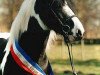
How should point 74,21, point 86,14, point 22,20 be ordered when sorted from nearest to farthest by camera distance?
point 74,21 < point 22,20 < point 86,14

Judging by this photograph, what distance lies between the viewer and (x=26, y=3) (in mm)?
5012

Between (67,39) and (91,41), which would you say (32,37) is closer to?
(67,39)

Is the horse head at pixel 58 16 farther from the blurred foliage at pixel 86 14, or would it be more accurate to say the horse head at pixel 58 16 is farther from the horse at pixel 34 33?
the blurred foliage at pixel 86 14

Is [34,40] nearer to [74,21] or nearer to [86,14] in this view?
[74,21]

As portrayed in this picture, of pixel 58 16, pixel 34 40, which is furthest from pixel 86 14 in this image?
pixel 58 16

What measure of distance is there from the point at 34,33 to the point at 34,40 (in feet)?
0.28

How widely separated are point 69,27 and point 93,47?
25.5m

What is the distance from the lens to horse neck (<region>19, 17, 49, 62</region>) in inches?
197

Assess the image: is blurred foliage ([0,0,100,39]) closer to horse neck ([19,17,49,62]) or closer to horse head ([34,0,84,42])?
horse neck ([19,17,49,62])

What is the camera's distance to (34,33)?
199 inches

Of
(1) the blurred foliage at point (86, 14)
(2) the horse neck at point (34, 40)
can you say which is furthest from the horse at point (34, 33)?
(1) the blurred foliage at point (86, 14)

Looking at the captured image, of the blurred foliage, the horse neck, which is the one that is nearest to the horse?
the horse neck

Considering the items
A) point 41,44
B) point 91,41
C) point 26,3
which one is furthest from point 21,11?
point 91,41

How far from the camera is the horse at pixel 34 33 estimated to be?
4902mm
